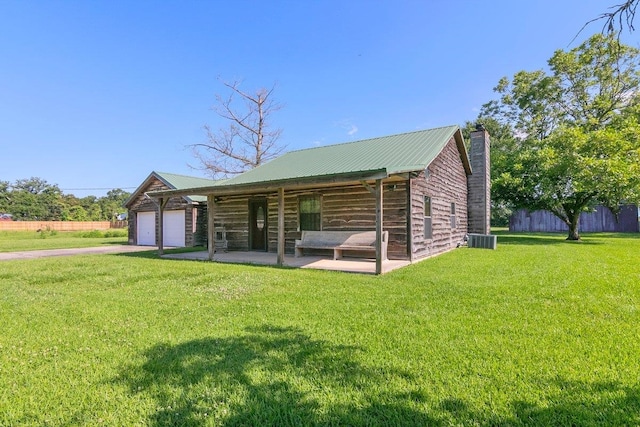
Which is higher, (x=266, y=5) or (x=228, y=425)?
(x=266, y=5)

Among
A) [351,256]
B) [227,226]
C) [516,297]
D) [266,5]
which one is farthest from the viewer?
[227,226]

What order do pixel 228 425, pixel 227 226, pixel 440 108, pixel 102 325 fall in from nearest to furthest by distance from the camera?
pixel 228 425, pixel 102 325, pixel 227 226, pixel 440 108

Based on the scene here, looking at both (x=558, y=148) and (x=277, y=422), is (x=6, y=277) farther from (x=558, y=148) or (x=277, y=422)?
(x=558, y=148)

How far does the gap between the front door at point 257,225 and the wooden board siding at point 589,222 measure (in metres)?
19.7

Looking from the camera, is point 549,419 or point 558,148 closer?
point 549,419

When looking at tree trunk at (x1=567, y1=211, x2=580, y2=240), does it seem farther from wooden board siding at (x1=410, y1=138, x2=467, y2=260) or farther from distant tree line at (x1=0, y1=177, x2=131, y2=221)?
distant tree line at (x1=0, y1=177, x2=131, y2=221)

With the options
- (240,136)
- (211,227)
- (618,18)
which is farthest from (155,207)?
(618,18)

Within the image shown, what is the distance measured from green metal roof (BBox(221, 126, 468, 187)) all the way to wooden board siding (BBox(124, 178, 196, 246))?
6.25 metres

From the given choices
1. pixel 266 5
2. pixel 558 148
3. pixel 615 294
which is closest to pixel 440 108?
pixel 558 148

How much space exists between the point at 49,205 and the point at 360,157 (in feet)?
228

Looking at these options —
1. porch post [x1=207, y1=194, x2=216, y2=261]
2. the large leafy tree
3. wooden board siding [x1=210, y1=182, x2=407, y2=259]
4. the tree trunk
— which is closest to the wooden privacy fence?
wooden board siding [x1=210, y1=182, x2=407, y2=259]

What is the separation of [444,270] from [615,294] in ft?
10.3

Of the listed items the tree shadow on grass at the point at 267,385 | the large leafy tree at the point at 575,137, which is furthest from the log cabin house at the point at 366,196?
the tree shadow on grass at the point at 267,385

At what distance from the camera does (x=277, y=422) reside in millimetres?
2201
